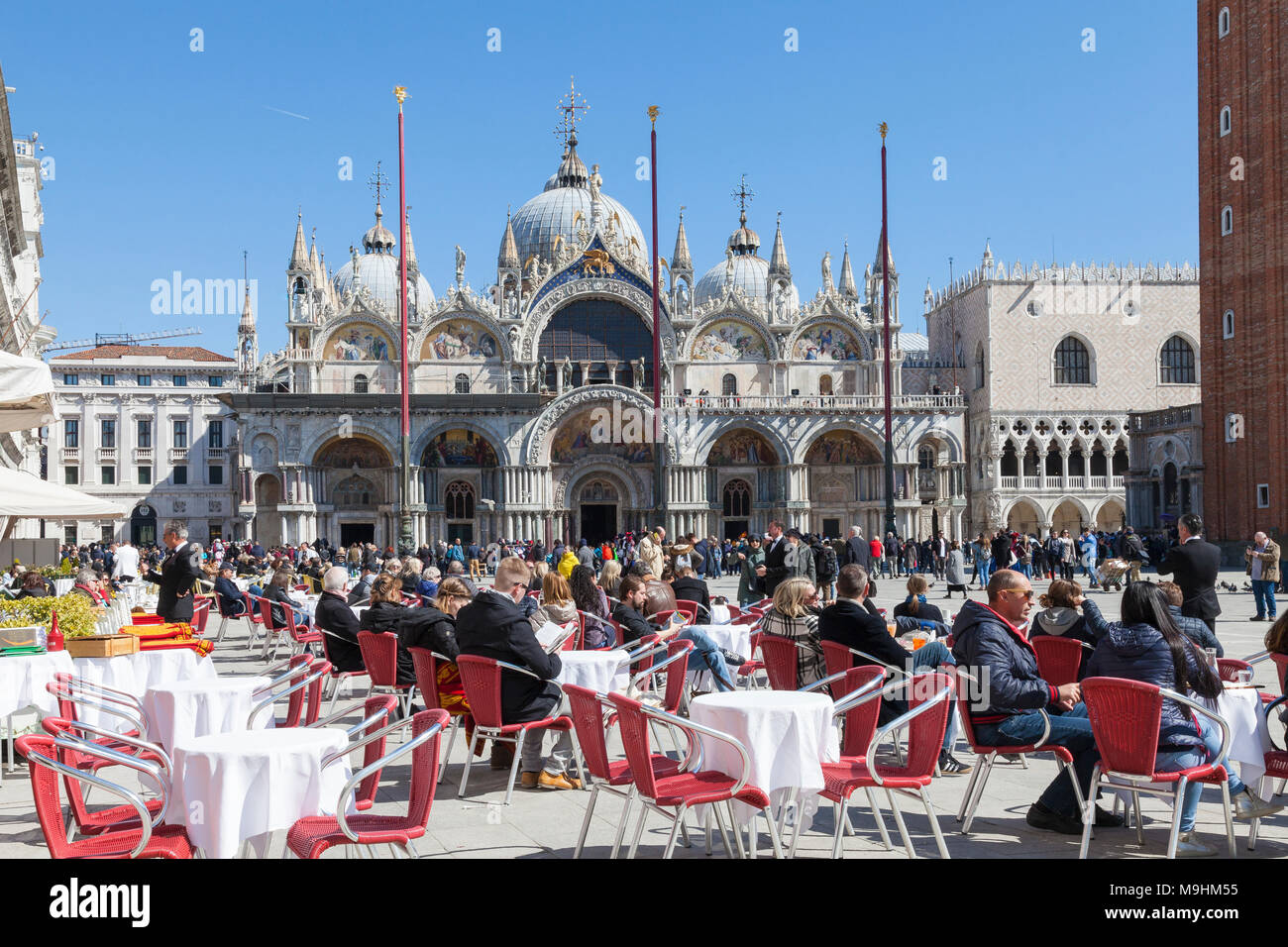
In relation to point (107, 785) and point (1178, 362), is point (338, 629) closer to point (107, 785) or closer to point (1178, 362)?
point (107, 785)

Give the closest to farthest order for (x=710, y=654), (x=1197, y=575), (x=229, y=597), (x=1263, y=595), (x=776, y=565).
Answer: (x=710, y=654) → (x=1197, y=575) → (x=776, y=565) → (x=229, y=597) → (x=1263, y=595)

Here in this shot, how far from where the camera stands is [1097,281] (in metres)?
46.9

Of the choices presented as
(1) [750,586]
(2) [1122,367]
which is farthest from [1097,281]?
(1) [750,586]

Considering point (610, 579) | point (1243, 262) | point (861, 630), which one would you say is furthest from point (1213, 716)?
point (1243, 262)

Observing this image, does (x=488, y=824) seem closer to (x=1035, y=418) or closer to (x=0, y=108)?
(x=0, y=108)

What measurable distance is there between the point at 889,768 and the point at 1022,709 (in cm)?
93

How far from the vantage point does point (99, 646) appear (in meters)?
8.34

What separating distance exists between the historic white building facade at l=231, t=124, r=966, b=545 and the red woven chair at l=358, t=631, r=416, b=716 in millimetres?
34557

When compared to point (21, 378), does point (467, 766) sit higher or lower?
lower

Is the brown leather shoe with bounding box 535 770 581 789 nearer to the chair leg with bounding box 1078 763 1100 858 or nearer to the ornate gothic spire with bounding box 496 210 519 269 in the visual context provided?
the chair leg with bounding box 1078 763 1100 858

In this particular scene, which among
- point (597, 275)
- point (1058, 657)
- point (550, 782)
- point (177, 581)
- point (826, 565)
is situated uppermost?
point (597, 275)

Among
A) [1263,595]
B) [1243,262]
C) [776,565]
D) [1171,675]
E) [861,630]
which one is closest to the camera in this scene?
[1171,675]

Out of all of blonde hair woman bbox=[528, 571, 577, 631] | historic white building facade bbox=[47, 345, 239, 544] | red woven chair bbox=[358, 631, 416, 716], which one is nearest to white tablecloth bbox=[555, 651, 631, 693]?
blonde hair woman bbox=[528, 571, 577, 631]
